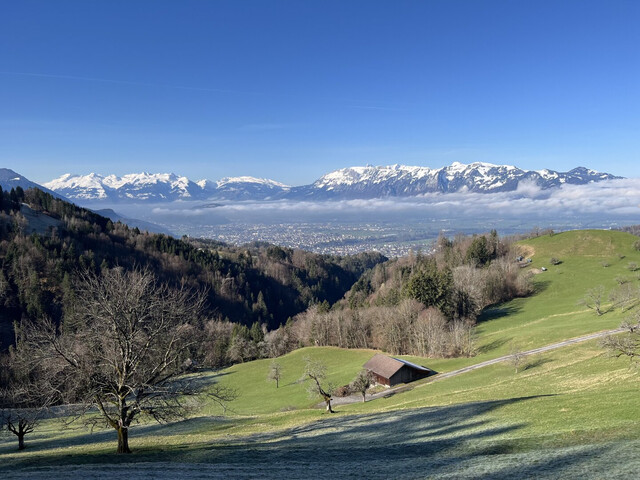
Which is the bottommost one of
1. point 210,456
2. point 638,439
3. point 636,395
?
point 210,456

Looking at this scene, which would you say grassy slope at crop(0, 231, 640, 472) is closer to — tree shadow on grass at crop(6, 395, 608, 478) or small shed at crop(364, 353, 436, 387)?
tree shadow on grass at crop(6, 395, 608, 478)

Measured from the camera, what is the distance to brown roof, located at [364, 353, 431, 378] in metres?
69.7

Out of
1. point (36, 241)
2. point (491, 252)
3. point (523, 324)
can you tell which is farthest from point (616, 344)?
point (36, 241)

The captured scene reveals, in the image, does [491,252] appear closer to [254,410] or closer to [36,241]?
[254,410]

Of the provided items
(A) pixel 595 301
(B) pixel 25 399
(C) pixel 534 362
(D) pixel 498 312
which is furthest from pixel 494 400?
(D) pixel 498 312

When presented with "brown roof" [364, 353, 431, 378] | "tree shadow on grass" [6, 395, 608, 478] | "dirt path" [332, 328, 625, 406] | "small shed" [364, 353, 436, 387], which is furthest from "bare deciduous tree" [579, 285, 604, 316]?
"tree shadow on grass" [6, 395, 608, 478]

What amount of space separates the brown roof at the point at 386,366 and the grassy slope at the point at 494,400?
4.76 metres

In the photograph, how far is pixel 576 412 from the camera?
944 inches

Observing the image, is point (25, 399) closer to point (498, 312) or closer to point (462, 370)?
point (462, 370)

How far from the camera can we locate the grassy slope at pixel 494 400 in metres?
22.4

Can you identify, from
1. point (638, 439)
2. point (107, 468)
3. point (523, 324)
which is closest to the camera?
point (638, 439)

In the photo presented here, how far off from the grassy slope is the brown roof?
15.6 feet

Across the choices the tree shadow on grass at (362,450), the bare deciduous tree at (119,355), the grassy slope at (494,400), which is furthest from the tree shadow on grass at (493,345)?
the bare deciduous tree at (119,355)

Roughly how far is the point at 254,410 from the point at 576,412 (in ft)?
170
